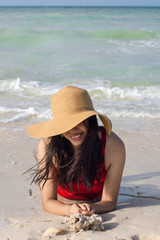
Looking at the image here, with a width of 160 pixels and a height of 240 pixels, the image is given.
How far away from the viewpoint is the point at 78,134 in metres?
2.38

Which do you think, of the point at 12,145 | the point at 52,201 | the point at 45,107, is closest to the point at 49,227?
the point at 52,201

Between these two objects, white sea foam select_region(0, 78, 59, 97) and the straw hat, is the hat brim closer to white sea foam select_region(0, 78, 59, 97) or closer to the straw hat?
the straw hat

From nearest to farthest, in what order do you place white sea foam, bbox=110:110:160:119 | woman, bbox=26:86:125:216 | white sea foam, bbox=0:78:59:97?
woman, bbox=26:86:125:216 → white sea foam, bbox=110:110:160:119 → white sea foam, bbox=0:78:59:97

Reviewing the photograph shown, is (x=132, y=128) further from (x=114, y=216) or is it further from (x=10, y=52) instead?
(x=10, y=52)

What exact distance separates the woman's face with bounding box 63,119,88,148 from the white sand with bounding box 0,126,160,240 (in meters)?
0.54

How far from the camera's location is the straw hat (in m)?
2.23

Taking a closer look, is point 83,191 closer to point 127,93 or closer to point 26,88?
point 127,93

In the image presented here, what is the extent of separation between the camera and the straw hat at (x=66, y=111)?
223 centimetres

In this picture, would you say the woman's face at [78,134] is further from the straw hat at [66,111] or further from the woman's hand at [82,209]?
the woman's hand at [82,209]

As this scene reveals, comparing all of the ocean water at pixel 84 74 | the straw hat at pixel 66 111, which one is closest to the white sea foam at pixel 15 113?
the ocean water at pixel 84 74

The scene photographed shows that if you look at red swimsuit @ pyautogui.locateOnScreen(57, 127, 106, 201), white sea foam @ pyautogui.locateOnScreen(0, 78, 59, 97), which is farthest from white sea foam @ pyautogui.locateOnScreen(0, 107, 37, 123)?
red swimsuit @ pyautogui.locateOnScreen(57, 127, 106, 201)

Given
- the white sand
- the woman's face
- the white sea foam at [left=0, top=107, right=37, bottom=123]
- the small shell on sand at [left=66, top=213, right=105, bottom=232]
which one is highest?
the woman's face

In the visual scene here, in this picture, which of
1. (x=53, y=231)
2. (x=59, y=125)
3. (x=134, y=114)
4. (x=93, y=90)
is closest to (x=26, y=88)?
(x=93, y=90)

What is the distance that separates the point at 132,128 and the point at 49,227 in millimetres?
2982
